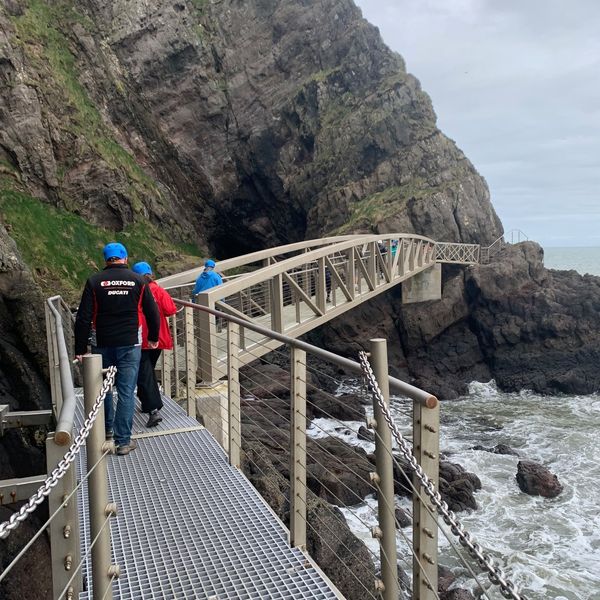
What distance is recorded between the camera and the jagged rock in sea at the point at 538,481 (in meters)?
13.5

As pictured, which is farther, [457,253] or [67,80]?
[457,253]

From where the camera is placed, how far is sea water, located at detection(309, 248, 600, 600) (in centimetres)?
1025

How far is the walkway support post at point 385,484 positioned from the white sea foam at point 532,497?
220cm

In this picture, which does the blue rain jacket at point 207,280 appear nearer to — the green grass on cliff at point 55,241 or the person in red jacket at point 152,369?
the person in red jacket at point 152,369

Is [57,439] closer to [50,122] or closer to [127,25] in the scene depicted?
[50,122]

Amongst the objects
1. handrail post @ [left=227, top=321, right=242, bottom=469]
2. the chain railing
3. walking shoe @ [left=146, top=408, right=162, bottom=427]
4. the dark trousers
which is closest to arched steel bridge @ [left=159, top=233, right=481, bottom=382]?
handrail post @ [left=227, top=321, right=242, bottom=469]

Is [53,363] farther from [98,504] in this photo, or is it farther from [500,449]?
[500,449]

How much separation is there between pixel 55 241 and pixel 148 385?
14976mm

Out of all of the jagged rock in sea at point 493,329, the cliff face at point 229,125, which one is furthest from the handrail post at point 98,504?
the jagged rock in sea at point 493,329

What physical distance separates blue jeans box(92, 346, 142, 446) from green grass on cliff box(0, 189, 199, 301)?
12.3m

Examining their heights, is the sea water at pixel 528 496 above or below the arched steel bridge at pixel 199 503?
below

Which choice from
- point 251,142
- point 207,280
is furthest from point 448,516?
point 251,142

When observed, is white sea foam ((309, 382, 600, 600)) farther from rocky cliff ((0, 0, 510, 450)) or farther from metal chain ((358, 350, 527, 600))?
rocky cliff ((0, 0, 510, 450))

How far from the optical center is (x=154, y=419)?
19.7 feet
